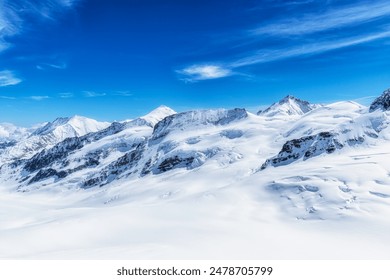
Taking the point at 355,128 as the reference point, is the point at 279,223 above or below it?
below

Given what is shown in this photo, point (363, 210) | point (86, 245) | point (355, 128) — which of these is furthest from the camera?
point (355, 128)

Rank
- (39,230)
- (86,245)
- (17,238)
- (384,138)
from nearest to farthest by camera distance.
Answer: (86,245), (17,238), (39,230), (384,138)

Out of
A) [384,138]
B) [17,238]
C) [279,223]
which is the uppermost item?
[384,138]

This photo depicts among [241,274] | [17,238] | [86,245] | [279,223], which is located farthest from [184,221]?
[241,274]

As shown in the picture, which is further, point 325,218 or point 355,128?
point 355,128

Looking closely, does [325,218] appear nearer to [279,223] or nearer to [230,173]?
[279,223]

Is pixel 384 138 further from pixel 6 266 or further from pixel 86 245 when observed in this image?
pixel 6 266
